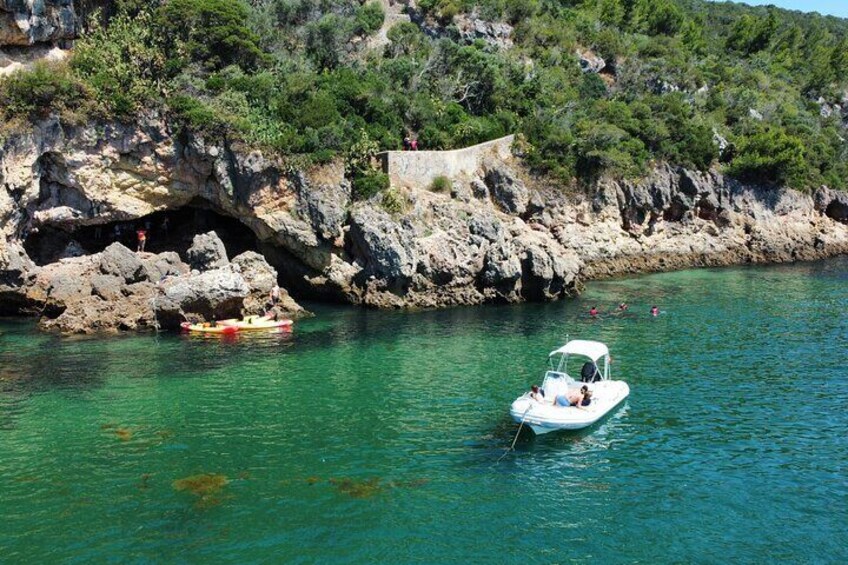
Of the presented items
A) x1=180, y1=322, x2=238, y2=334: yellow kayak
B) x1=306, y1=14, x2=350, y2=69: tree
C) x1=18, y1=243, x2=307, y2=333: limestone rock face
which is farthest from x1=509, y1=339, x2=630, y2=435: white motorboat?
x1=306, y1=14, x2=350, y2=69: tree

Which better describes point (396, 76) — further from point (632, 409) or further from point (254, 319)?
point (632, 409)

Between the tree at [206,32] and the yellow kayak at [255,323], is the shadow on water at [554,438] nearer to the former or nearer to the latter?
the yellow kayak at [255,323]

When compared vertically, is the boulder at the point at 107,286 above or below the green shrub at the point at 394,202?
below

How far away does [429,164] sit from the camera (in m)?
53.1

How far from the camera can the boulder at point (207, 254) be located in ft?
143

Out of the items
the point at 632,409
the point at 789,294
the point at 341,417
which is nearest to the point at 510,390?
the point at 632,409

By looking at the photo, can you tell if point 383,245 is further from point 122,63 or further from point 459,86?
point 459,86

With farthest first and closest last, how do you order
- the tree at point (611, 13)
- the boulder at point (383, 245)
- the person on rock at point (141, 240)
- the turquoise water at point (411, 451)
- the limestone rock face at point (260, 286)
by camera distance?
the tree at point (611, 13) < the person on rock at point (141, 240) < the boulder at point (383, 245) < the limestone rock face at point (260, 286) < the turquoise water at point (411, 451)

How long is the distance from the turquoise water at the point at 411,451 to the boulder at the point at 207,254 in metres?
6.08

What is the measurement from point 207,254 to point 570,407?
2630cm

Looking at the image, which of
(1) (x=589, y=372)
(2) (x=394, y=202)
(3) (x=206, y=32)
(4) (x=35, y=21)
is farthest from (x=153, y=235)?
(1) (x=589, y=372)

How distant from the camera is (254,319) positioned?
136 ft

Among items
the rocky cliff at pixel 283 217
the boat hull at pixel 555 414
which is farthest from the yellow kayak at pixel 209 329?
the boat hull at pixel 555 414

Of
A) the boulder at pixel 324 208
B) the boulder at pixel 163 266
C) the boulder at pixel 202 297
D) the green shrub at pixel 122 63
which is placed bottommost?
the boulder at pixel 202 297
